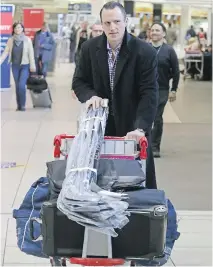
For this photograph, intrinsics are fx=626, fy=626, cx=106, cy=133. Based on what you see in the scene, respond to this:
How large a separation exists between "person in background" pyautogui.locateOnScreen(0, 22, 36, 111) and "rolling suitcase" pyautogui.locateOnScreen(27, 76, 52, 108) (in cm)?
21

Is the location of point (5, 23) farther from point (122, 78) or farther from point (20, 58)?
point (122, 78)

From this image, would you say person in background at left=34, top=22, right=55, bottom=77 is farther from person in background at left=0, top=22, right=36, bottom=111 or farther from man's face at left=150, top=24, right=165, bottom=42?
man's face at left=150, top=24, right=165, bottom=42

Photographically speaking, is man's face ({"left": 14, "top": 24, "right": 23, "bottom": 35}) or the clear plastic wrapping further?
man's face ({"left": 14, "top": 24, "right": 23, "bottom": 35})

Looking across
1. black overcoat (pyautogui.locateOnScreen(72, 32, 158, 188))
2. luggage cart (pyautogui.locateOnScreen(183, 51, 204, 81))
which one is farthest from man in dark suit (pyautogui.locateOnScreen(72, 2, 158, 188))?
luggage cart (pyautogui.locateOnScreen(183, 51, 204, 81))

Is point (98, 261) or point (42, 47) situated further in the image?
point (42, 47)

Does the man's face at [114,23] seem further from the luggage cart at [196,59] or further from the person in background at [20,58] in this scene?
the luggage cart at [196,59]

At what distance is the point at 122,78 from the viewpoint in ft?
13.7

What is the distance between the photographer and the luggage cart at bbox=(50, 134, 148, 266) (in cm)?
287

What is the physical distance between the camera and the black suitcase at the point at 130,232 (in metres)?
2.81

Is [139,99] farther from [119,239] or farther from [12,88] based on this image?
[12,88]

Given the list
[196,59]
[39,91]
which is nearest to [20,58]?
[39,91]

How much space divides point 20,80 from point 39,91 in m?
0.53

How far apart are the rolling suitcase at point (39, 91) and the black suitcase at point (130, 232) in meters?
10.6

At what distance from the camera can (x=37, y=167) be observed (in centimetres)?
794
